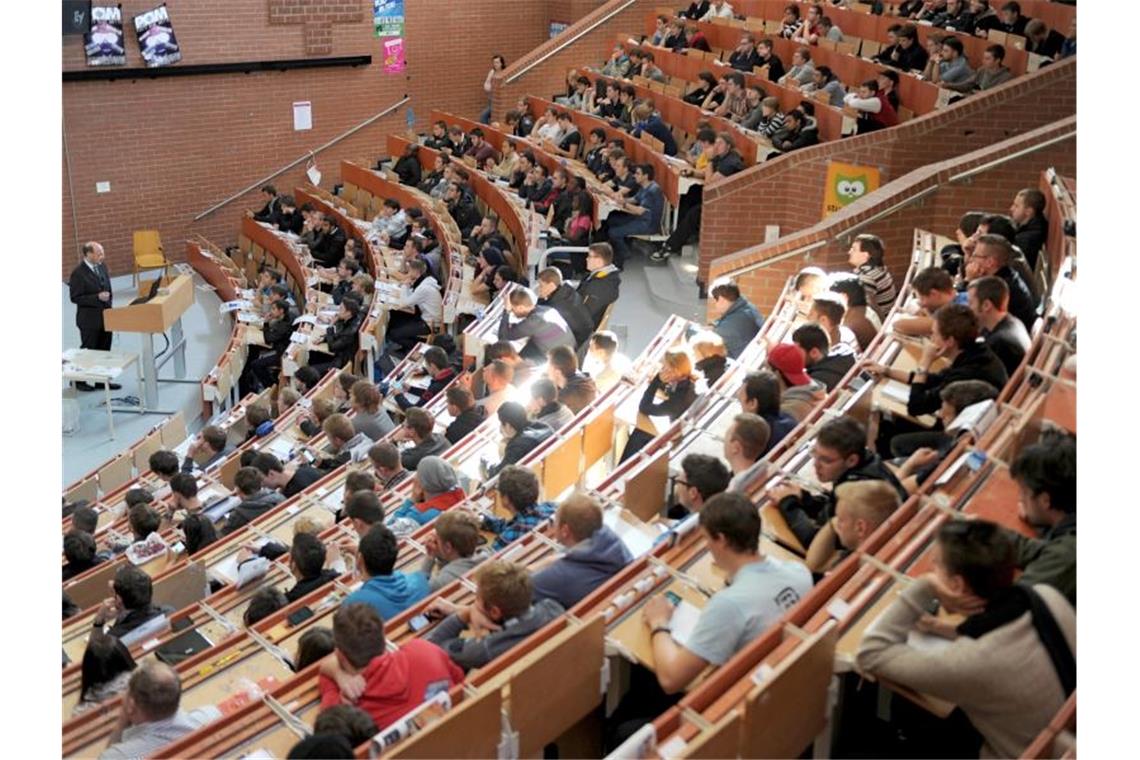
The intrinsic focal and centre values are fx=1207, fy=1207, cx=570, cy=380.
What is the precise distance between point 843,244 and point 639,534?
4401 mm

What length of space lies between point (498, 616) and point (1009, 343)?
2.70 meters

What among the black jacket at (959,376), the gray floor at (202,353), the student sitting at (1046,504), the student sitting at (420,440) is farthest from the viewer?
the gray floor at (202,353)

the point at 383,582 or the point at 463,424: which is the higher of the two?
the point at 383,582

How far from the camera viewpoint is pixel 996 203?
8.80 m

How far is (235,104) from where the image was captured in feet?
51.9

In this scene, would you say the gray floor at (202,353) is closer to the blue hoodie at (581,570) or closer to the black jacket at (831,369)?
the black jacket at (831,369)

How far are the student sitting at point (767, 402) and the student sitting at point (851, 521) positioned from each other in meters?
1.04

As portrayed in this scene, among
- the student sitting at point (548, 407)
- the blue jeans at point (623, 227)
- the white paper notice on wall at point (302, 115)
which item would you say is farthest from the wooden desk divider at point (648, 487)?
the white paper notice on wall at point (302, 115)

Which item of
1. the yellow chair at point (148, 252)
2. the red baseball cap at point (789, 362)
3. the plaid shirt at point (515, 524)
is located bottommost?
the yellow chair at point (148, 252)

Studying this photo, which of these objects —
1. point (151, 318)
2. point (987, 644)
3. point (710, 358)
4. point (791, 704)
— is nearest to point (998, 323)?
point (710, 358)

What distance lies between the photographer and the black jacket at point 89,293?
11.3m

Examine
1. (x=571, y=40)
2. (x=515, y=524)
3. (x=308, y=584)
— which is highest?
(x=571, y=40)

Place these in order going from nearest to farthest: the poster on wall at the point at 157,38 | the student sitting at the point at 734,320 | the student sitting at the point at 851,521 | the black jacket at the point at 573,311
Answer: the student sitting at the point at 851,521
the student sitting at the point at 734,320
the black jacket at the point at 573,311
the poster on wall at the point at 157,38

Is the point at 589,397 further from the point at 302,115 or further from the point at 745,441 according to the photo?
the point at 302,115
